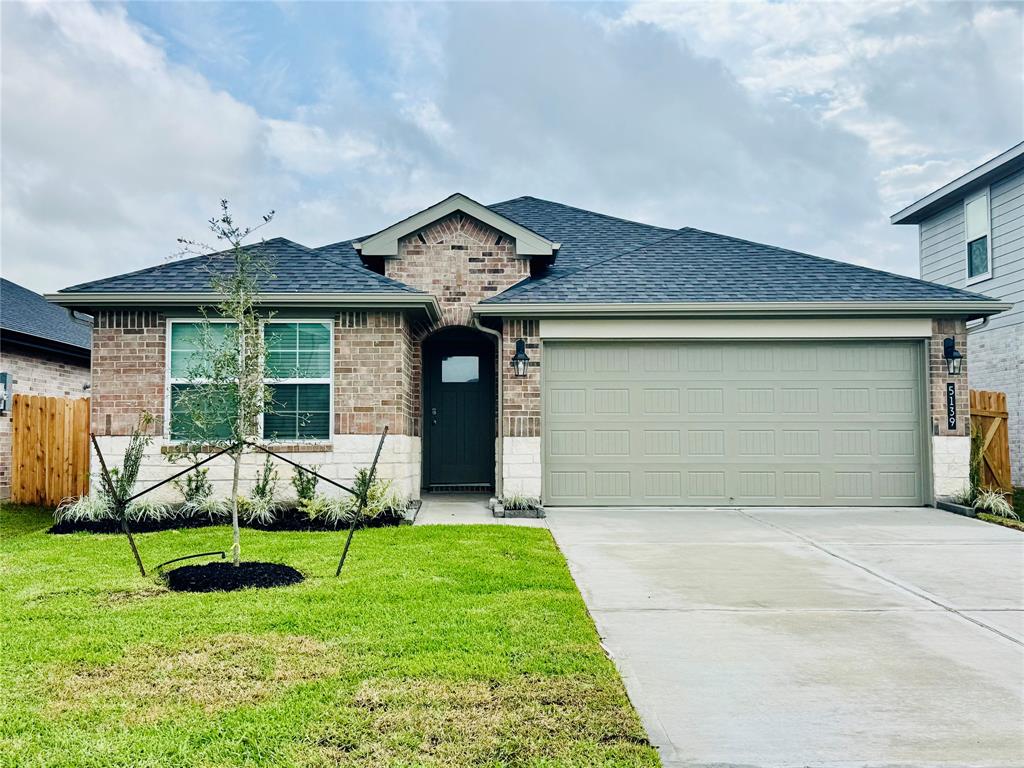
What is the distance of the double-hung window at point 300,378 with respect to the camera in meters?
9.89

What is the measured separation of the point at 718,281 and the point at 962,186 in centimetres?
720

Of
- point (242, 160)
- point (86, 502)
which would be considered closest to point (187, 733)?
point (86, 502)

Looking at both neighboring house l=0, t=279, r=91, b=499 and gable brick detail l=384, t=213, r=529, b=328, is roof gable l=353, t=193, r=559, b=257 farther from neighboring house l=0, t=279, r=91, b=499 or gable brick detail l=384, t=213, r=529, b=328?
neighboring house l=0, t=279, r=91, b=499

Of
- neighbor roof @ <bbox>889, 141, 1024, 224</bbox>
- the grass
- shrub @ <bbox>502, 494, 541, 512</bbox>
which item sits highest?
neighbor roof @ <bbox>889, 141, 1024, 224</bbox>

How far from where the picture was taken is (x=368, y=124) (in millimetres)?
20938

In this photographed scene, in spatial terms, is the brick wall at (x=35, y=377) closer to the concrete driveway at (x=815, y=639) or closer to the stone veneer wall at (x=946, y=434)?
the concrete driveway at (x=815, y=639)

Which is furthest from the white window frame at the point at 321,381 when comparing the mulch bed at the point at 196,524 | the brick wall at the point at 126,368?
the brick wall at the point at 126,368

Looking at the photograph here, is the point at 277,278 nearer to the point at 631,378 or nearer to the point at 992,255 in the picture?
the point at 631,378

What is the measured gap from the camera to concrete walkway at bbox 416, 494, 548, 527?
9.20m

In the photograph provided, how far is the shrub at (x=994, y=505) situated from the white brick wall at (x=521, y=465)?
6.05 m

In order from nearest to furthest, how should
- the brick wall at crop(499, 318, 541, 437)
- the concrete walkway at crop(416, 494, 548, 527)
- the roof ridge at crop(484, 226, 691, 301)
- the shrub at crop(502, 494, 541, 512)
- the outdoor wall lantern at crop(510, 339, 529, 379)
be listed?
the concrete walkway at crop(416, 494, 548, 527), the shrub at crop(502, 494, 541, 512), the outdoor wall lantern at crop(510, 339, 529, 379), the brick wall at crop(499, 318, 541, 437), the roof ridge at crop(484, 226, 691, 301)

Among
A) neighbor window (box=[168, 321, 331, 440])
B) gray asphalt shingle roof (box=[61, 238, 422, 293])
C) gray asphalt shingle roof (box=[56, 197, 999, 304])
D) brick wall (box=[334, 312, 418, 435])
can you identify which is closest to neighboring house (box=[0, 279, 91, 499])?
gray asphalt shingle roof (box=[61, 238, 422, 293])

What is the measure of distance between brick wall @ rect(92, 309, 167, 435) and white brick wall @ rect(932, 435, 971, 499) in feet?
35.8

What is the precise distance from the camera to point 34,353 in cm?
1302
